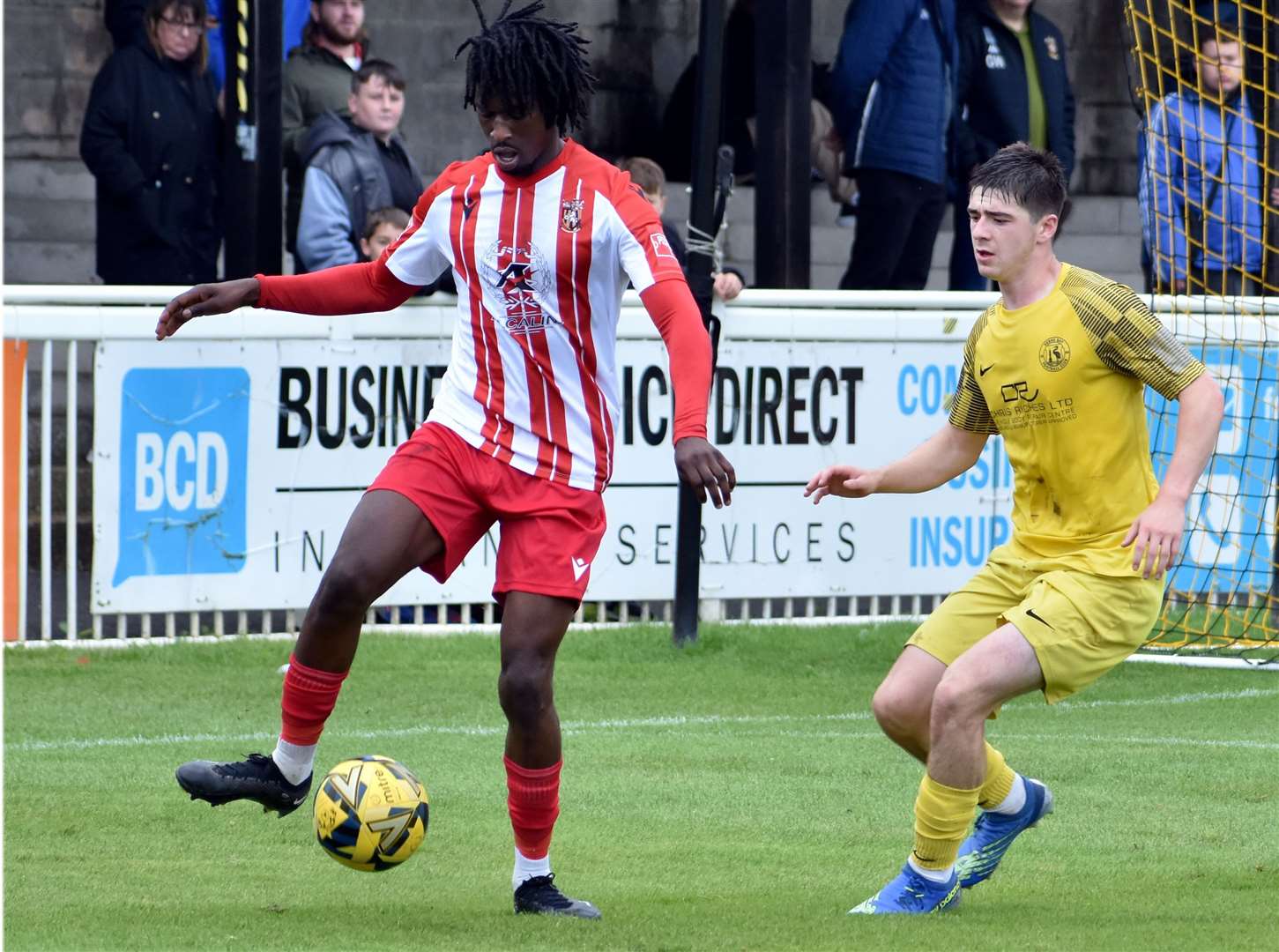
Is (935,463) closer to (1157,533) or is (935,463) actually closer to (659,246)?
(1157,533)

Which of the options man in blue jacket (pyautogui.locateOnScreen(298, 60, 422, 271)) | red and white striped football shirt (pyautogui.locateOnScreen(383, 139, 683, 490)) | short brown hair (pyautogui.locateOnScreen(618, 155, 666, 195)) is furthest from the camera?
short brown hair (pyautogui.locateOnScreen(618, 155, 666, 195))

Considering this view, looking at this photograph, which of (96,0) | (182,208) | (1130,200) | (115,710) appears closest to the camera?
(115,710)

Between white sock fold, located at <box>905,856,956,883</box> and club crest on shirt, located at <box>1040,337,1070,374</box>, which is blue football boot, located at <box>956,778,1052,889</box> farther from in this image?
A: club crest on shirt, located at <box>1040,337,1070,374</box>

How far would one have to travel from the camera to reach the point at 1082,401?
5.33 meters

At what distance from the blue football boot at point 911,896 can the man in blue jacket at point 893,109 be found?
25.4ft

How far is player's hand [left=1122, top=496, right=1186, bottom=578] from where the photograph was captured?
4957 mm

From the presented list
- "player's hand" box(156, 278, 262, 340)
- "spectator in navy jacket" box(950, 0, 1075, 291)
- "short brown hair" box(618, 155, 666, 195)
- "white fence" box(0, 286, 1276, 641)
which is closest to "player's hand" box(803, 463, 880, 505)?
"player's hand" box(156, 278, 262, 340)

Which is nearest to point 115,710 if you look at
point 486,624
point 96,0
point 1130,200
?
point 486,624

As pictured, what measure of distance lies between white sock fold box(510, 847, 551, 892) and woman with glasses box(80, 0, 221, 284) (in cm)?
738

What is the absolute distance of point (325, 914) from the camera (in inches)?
204

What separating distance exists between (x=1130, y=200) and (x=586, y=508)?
1354 cm

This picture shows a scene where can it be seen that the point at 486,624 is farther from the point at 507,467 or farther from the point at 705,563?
the point at 507,467

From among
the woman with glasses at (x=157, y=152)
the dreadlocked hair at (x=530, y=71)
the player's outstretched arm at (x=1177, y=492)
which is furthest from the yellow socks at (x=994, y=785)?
the woman with glasses at (x=157, y=152)

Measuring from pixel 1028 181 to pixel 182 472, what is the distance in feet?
17.4
